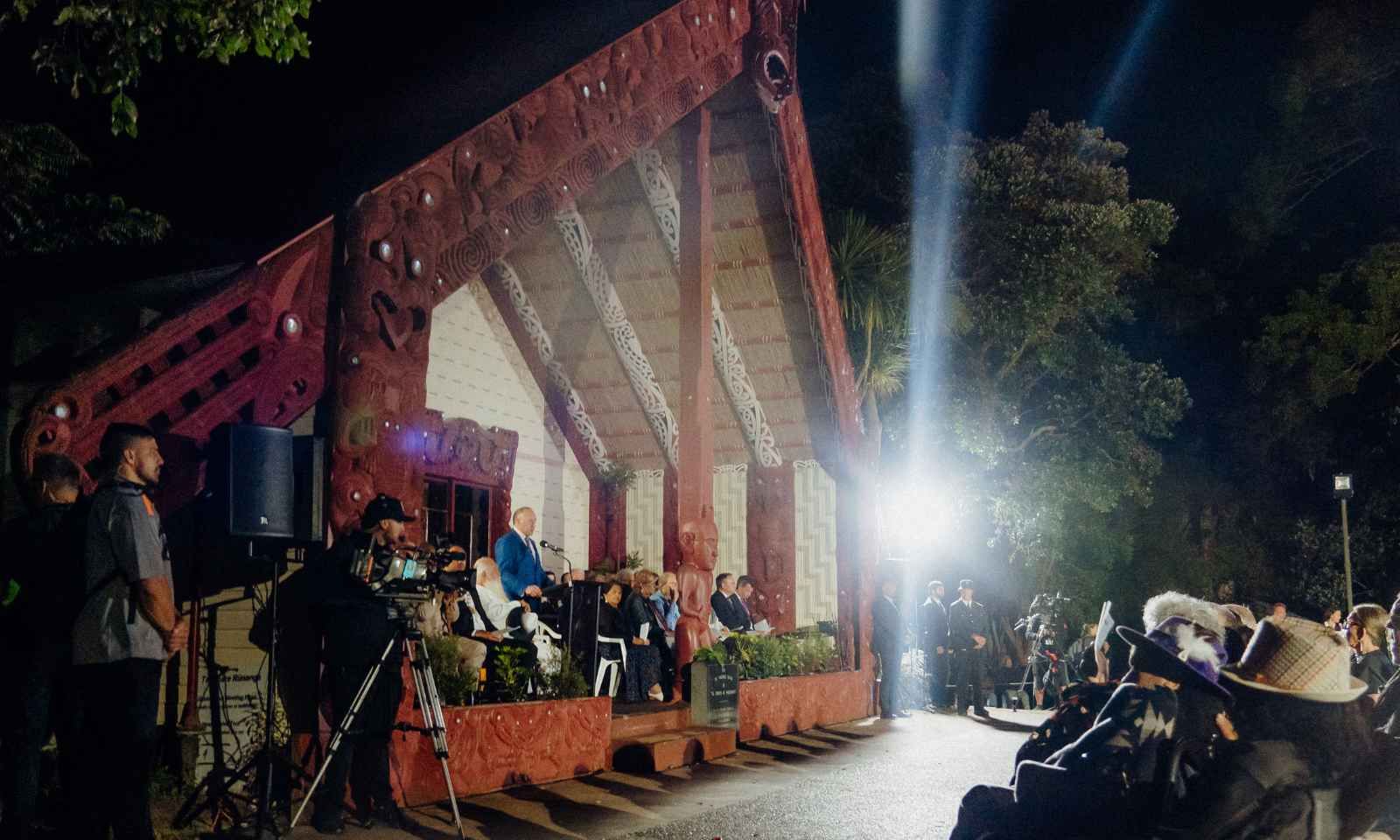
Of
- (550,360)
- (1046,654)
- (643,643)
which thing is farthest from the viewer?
(1046,654)

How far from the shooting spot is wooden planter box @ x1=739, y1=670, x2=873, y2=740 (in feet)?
42.8

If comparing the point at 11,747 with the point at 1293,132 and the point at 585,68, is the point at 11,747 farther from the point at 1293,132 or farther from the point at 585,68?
the point at 1293,132

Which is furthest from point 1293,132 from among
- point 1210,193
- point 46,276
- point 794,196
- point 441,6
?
point 46,276

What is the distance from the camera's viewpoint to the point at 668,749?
10.8 metres

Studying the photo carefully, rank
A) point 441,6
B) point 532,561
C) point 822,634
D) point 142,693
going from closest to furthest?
point 142,693 < point 532,561 < point 441,6 < point 822,634

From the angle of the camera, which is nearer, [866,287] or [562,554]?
[562,554]

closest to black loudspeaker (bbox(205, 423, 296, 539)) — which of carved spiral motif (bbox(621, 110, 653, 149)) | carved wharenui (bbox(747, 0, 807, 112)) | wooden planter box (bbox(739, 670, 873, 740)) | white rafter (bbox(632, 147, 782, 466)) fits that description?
carved spiral motif (bbox(621, 110, 653, 149))

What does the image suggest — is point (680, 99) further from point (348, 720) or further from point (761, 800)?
point (348, 720)

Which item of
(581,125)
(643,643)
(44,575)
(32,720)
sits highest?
(581,125)

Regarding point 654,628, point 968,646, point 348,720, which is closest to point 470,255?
point 348,720

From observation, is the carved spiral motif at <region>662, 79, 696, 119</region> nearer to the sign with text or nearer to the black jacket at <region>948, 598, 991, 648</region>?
the sign with text

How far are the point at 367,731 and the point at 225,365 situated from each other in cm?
236

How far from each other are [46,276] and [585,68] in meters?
4.48

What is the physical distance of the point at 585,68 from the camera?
10750 millimetres
